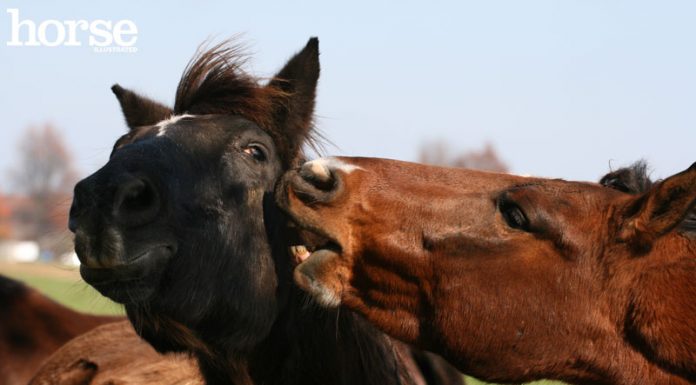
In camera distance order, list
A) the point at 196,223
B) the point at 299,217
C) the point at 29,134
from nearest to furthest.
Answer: the point at 299,217 → the point at 196,223 → the point at 29,134

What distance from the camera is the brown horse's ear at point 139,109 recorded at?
5125mm

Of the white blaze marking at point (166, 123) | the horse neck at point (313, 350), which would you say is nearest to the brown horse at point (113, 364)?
the horse neck at point (313, 350)

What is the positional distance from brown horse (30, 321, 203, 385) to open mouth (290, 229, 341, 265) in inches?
47.1

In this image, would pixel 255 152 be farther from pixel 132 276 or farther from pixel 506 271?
pixel 506 271

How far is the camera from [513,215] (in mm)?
3832

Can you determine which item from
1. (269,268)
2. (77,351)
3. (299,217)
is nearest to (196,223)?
(269,268)

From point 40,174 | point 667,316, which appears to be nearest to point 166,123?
point 667,316

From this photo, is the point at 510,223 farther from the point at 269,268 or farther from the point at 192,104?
the point at 192,104

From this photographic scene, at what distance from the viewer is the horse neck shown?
14.6 ft

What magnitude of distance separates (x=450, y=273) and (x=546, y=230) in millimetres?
419

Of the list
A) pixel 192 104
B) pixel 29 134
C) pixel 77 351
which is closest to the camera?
pixel 192 104

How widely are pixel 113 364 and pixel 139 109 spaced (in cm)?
199

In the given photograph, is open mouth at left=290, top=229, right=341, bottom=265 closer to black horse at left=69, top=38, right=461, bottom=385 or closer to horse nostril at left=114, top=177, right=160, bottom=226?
black horse at left=69, top=38, right=461, bottom=385

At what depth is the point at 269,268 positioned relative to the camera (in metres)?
4.49
